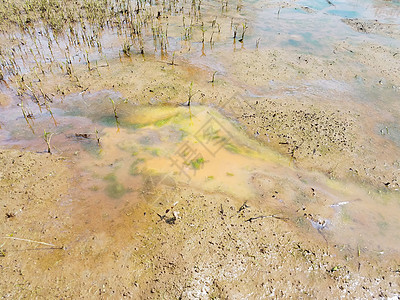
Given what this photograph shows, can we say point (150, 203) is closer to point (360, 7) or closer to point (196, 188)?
point (196, 188)

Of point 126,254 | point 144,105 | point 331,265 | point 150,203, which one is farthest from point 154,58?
point 331,265

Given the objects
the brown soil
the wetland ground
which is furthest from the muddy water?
the brown soil

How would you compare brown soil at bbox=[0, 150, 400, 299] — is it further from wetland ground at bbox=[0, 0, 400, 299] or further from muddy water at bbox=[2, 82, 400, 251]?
muddy water at bbox=[2, 82, 400, 251]

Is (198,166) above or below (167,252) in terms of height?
above

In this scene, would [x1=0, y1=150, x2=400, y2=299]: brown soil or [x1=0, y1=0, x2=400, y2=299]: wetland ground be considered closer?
[x1=0, y1=150, x2=400, y2=299]: brown soil

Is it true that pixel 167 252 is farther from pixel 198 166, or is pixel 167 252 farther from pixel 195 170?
pixel 198 166

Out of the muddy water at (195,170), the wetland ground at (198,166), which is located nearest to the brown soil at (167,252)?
the wetland ground at (198,166)

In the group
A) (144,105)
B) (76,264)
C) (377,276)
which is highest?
(144,105)

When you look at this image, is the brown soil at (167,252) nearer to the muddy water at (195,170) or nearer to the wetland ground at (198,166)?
the wetland ground at (198,166)

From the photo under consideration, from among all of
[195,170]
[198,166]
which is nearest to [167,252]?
[195,170]

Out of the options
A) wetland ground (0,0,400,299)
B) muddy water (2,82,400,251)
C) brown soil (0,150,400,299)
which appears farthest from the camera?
muddy water (2,82,400,251)

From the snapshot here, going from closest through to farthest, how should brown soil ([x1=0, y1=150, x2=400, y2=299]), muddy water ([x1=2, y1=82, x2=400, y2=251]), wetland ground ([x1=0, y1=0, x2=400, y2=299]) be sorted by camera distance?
brown soil ([x1=0, y1=150, x2=400, y2=299]), wetland ground ([x1=0, y1=0, x2=400, y2=299]), muddy water ([x1=2, y1=82, x2=400, y2=251])
